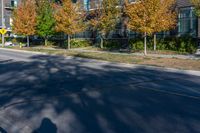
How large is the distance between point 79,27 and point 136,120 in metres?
29.3

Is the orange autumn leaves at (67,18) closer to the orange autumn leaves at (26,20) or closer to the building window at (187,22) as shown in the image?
the orange autumn leaves at (26,20)

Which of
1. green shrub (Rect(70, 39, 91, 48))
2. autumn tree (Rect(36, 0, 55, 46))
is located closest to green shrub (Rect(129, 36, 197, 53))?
green shrub (Rect(70, 39, 91, 48))

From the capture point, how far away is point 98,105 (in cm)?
927

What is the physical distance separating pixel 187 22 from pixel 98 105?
22.7 metres

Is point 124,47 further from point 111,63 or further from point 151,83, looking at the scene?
point 151,83

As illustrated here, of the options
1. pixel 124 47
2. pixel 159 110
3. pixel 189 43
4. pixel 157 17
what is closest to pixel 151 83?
pixel 159 110

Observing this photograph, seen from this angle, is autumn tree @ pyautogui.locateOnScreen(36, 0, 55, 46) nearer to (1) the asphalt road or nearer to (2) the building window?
(2) the building window

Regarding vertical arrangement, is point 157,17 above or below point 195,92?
above

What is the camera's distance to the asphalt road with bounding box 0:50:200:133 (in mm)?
7215

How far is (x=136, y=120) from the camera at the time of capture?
25.3 feet

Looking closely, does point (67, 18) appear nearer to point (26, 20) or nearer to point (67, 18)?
point (67, 18)

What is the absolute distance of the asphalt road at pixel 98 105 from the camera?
7215mm

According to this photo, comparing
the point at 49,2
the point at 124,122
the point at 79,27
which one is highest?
the point at 49,2

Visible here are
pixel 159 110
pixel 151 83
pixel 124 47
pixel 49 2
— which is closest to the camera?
pixel 159 110
